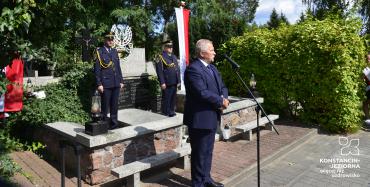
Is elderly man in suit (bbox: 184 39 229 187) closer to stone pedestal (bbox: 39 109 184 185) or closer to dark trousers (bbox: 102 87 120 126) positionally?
stone pedestal (bbox: 39 109 184 185)

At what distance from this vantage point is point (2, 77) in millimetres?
3889

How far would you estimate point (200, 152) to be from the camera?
13.7 feet

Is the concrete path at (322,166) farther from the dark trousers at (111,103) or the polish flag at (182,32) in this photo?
the polish flag at (182,32)

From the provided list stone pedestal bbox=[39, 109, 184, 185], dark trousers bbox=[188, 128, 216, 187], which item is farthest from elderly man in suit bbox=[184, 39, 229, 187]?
stone pedestal bbox=[39, 109, 184, 185]

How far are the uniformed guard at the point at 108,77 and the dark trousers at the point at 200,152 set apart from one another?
6.97 feet

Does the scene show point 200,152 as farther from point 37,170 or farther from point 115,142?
point 37,170

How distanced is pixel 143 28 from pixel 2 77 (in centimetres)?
1538

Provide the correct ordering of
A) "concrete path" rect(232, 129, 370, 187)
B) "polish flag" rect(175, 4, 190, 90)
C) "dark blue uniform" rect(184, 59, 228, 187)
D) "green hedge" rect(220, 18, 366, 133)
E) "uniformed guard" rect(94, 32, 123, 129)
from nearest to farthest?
"dark blue uniform" rect(184, 59, 228, 187) → "concrete path" rect(232, 129, 370, 187) → "uniformed guard" rect(94, 32, 123, 129) → "green hedge" rect(220, 18, 366, 133) → "polish flag" rect(175, 4, 190, 90)

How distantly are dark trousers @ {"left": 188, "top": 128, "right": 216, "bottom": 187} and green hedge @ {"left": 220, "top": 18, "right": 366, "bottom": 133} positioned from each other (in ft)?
13.5

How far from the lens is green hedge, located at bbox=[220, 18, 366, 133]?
282 inches

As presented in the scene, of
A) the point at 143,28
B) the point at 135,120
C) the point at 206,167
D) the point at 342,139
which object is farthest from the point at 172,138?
the point at 143,28

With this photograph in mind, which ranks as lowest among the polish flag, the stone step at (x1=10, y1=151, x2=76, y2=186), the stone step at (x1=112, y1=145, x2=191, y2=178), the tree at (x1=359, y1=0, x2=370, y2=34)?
the stone step at (x1=10, y1=151, x2=76, y2=186)

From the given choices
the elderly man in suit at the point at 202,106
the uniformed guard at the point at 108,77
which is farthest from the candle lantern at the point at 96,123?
the uniformed guard at the point at 108,77

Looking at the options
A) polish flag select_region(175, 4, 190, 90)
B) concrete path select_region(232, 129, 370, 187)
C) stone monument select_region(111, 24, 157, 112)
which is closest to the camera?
concrete path select_region(232, 129, 370, 187)
